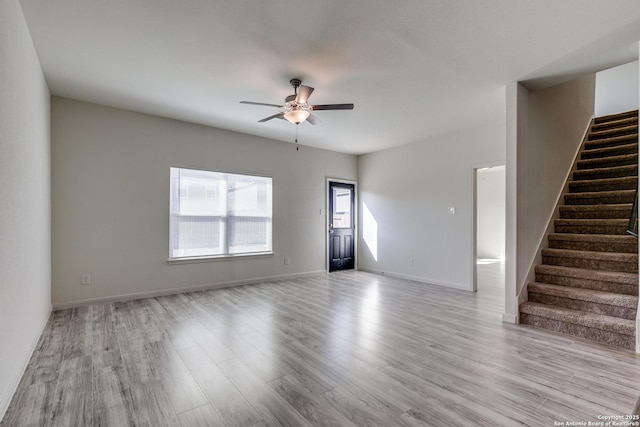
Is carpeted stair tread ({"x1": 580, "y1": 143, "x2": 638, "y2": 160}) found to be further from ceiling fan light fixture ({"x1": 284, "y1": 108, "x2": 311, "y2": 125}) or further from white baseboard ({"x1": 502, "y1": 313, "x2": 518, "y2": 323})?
ceiling fan light fixture ({"x1": 284, "y1": 108, "x2": 311, "y2": 125})

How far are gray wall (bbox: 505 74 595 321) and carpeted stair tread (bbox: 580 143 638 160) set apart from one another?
505 millimetres

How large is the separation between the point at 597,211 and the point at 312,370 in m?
4.35

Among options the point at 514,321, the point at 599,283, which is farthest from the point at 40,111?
the point at 599,283

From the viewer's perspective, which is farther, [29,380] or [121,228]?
[121,228]

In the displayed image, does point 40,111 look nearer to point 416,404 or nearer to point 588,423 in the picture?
point 416,404

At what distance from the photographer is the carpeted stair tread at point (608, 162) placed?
14.2ft

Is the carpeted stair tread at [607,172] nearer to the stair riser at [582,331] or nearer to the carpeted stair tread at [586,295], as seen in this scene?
the carpeted stair tread at [586,295]

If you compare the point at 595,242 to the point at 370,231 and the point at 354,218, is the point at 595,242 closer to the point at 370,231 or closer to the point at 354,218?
the point at 370,231

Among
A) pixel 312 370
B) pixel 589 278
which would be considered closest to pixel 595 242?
pixel 589 278

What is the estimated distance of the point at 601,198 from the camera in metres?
4.22

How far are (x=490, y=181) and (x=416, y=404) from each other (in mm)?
8284

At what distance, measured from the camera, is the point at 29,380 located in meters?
2.23

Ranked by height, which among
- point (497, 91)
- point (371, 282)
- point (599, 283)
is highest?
point (497, 91)

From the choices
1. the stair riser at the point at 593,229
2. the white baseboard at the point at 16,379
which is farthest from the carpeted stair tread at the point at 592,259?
the white baseboard at the point at 16,379
